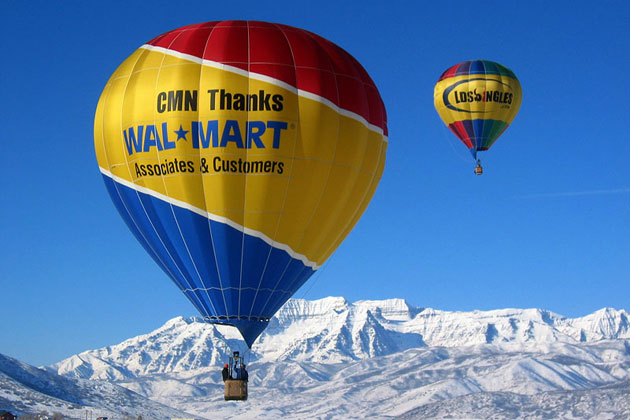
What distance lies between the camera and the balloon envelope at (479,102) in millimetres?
101938

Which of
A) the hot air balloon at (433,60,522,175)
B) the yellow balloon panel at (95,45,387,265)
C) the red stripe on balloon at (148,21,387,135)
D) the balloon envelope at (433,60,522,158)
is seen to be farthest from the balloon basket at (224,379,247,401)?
the balloon envelope at (433,60,522,158)

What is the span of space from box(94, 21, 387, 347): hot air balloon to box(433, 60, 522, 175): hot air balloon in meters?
44.4

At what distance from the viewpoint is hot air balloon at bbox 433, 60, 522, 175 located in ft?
334

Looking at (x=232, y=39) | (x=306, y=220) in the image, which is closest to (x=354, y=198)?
(x=306, y=220)

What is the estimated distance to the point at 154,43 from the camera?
59.0 metres

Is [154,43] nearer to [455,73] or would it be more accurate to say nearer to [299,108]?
[299,108]

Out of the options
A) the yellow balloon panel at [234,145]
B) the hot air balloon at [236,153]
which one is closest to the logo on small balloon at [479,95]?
the hot air balloon at [236,153]

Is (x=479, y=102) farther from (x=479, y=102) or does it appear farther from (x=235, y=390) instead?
(x=235, y=390)

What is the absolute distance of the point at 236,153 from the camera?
55062mm

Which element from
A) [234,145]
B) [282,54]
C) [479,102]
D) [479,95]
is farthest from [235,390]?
[479,95]

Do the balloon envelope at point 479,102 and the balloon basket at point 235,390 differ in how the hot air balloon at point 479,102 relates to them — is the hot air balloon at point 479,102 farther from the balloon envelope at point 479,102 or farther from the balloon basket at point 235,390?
the balloon basket at point 235,390

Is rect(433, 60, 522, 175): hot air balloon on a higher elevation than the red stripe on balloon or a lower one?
higher

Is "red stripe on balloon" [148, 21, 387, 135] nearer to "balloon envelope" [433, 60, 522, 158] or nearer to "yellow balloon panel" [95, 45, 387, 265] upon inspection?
"yellow balloon panel" [95, 45, 387, 265]

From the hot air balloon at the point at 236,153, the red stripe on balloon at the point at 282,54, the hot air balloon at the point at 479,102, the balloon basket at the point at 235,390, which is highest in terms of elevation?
the hot air balloon at the point at 479,102
